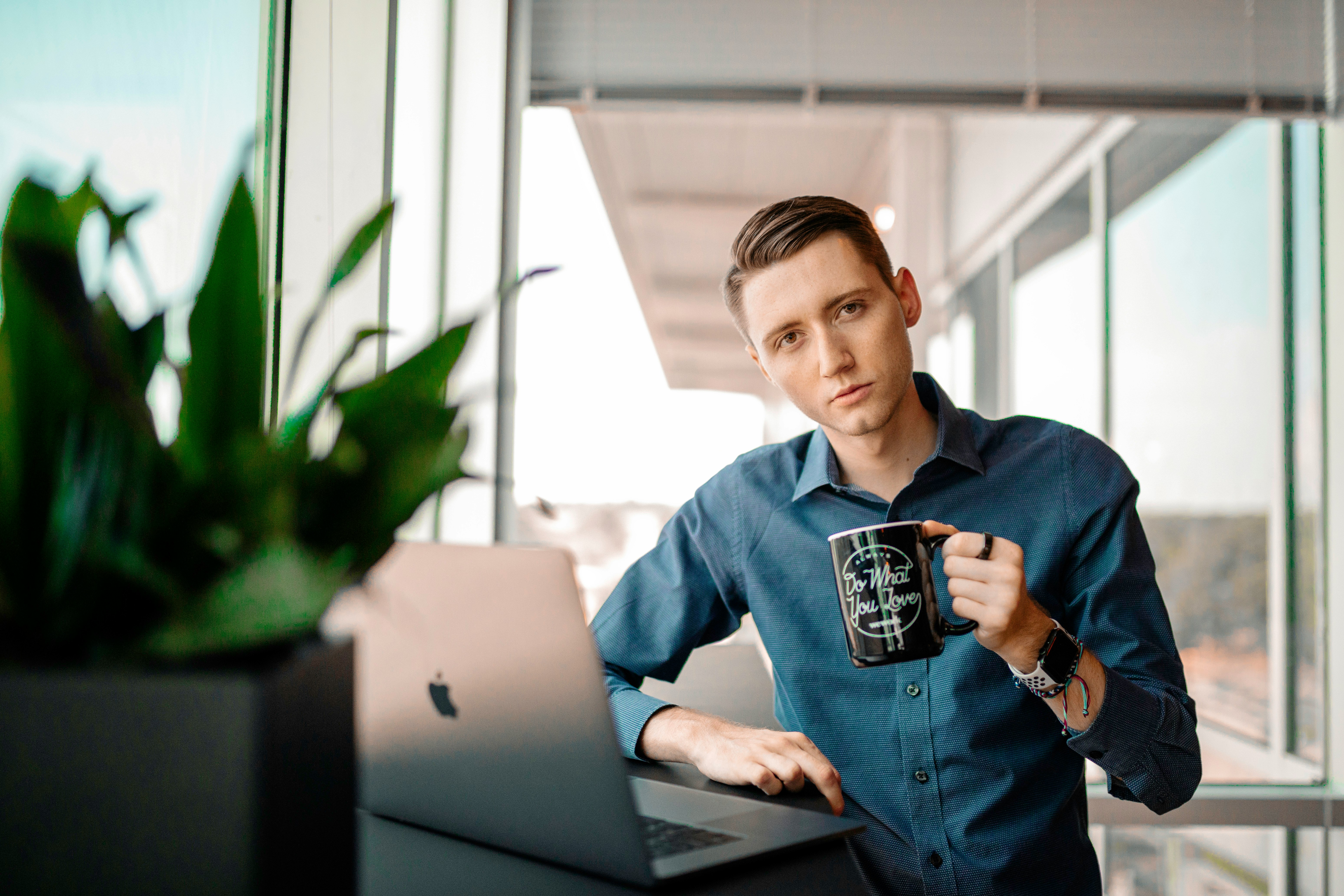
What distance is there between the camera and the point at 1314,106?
90.3 inches

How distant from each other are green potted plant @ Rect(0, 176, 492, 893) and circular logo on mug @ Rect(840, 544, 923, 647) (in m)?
0.54

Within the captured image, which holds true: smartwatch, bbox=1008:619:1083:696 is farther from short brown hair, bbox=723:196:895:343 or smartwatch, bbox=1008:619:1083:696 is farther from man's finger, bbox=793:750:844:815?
short brown hair, bbox=723:196:895:343

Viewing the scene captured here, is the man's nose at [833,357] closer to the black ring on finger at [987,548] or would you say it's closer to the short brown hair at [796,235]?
the short brown hair at [796,235]

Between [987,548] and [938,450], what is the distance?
1.18ft

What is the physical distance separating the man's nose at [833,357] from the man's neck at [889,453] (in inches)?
4.5

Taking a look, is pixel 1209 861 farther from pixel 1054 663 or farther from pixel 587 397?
pixel 587 397

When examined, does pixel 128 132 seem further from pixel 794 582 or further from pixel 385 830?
pixel 794 582

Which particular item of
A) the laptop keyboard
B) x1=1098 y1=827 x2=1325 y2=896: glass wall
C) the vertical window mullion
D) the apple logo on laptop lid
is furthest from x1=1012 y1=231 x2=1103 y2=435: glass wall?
the apple logo on laptop lid

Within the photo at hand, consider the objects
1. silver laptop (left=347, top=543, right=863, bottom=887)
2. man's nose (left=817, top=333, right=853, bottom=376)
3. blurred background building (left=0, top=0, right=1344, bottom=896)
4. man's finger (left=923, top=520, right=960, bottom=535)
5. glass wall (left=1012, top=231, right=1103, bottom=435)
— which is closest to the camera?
silver laptop (left=347, top=543, right=863, bottom=887)

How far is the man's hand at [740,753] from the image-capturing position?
85 cm

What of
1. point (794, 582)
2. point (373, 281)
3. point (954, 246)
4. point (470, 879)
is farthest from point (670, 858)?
point (954, 246)

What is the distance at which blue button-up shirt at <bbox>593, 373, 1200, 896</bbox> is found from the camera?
3.51ft

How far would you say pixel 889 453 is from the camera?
1.31 m

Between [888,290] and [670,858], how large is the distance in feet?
3.04
